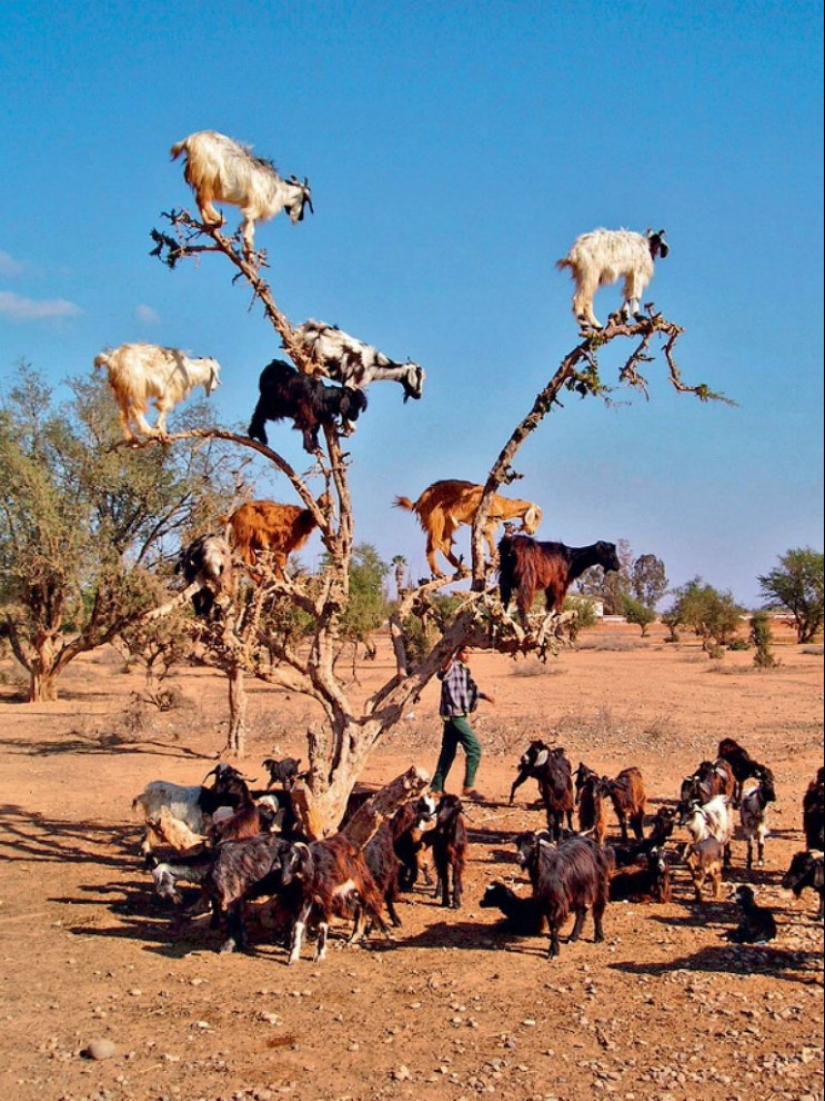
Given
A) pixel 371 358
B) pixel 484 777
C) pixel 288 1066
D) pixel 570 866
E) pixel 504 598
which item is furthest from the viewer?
pixel 484 777

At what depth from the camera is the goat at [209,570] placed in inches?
306

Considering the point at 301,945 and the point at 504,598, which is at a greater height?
the point at 504,598

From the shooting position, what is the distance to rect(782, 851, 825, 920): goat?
20.3 ft

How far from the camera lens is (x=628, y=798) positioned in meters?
8.88

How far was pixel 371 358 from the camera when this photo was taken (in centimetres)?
764

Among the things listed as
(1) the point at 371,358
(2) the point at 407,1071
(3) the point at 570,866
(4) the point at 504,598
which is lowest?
(2) the point at 407,1071

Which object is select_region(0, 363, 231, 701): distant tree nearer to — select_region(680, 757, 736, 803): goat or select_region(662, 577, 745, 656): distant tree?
select_region(680, 757, 736, 803): goat

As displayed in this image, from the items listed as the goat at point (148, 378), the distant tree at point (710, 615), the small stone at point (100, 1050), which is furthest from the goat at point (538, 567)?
the distant tree at point (710, 615)

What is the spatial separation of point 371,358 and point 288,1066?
16.2 feet

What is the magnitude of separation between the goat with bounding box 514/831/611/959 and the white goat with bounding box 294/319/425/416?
3.57m

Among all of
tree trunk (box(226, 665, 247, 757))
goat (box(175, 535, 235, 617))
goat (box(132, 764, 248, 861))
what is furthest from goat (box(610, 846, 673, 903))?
tree trunk (box(226, 665, 247, 757))

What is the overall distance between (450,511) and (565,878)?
3.41m

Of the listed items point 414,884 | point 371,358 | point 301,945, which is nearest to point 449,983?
point 301,945

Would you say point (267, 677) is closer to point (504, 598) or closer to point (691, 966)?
point (504, 598)
